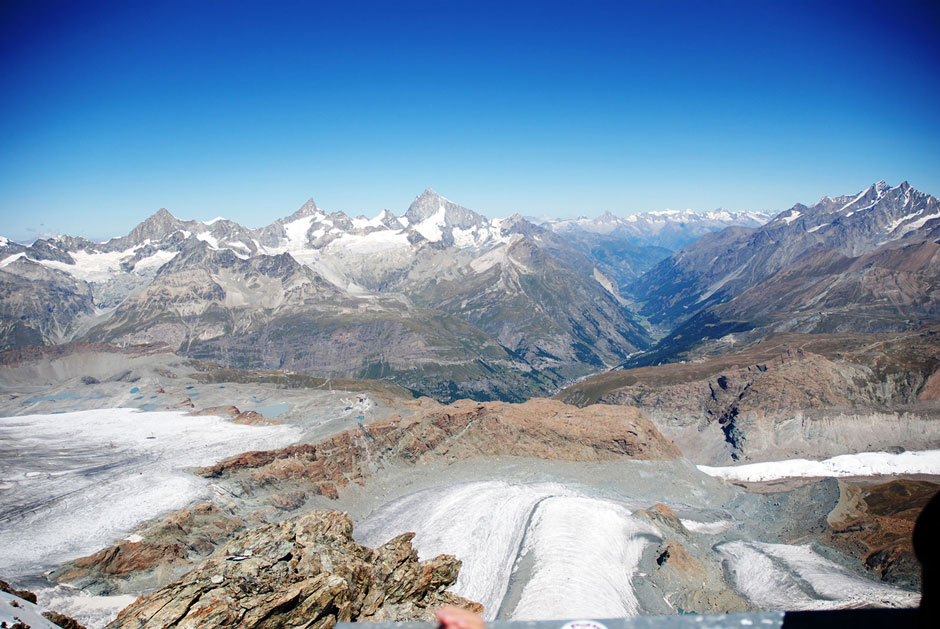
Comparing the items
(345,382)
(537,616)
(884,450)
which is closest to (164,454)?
(537,616)

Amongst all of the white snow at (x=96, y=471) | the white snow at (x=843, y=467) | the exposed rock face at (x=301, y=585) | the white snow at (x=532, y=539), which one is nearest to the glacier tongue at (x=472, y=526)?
the white snow at (x=532, y=539)

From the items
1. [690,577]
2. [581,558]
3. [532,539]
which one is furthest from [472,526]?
[690,577]

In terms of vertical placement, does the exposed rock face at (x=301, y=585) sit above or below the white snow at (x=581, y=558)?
above

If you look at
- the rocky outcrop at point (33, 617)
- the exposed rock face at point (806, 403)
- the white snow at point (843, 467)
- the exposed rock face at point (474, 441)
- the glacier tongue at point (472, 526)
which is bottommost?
the white snow at point (843, 467)

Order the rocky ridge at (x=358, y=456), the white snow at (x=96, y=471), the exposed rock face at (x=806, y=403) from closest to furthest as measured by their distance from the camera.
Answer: the rocky ridge at (x=358, y=456)
the white snow at (x=96, y=471)
the exposed rock face at (x=806, y=403)

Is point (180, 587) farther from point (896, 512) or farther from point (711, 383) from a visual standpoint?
point (711, 383)

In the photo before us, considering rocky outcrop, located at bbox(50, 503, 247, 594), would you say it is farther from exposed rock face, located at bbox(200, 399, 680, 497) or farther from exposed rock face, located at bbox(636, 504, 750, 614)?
exposed rock face, located at bbox(636, 504, 750, 614)

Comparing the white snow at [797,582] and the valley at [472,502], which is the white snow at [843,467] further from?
the white snow at [797,582]

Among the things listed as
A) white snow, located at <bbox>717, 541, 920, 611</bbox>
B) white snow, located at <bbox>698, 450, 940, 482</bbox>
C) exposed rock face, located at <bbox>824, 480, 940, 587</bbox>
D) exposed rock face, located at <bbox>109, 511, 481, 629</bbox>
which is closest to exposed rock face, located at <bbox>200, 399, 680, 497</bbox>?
exposed rock face, located at <bbox>824, 480, 940, 587</bbox>
